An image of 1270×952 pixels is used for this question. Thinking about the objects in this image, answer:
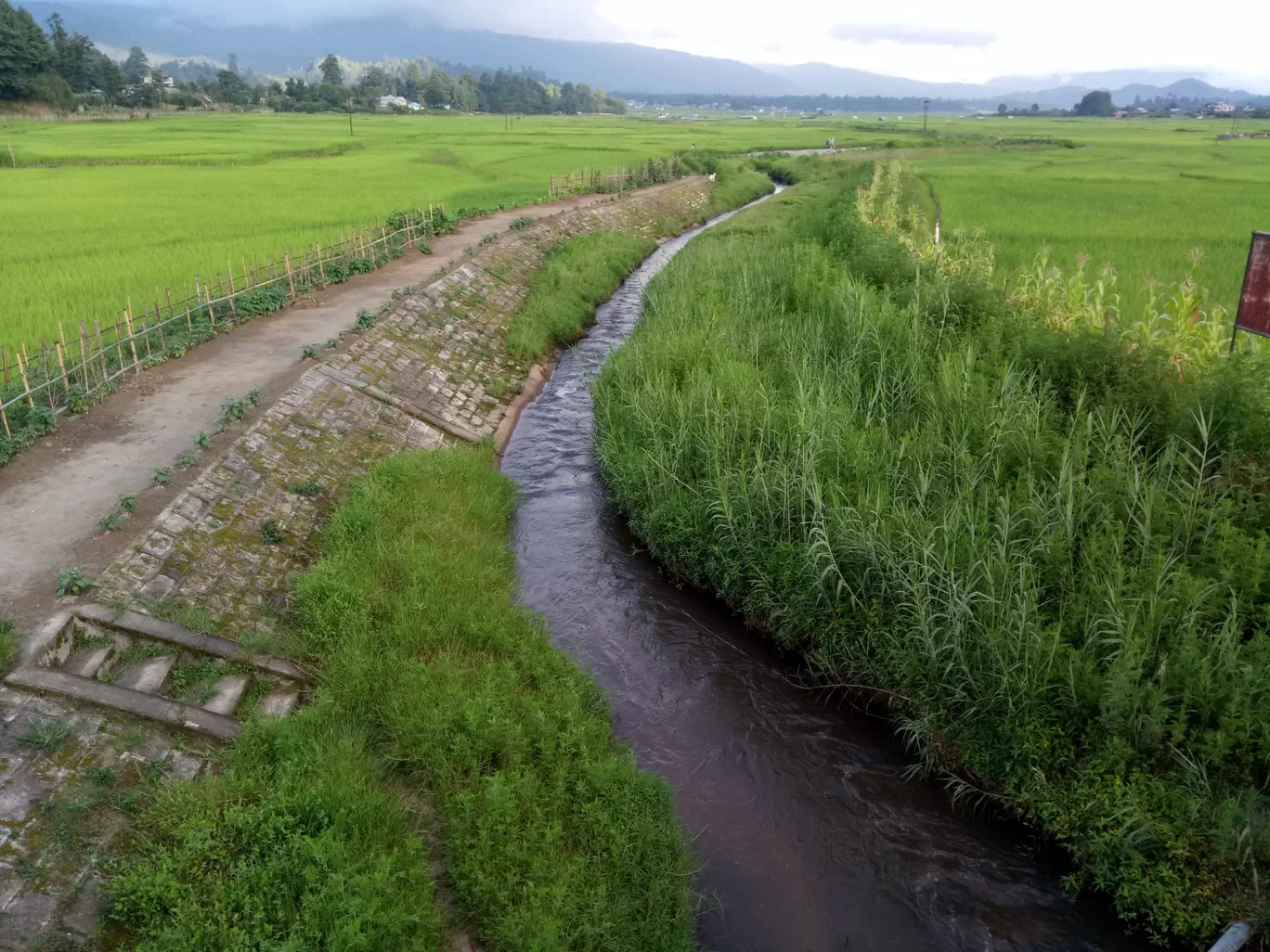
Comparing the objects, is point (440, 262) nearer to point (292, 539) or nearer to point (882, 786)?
point (292, 539)

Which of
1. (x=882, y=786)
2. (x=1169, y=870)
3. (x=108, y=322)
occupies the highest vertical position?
(x=108, y=322)

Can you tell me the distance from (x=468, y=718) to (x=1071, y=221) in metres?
21.4

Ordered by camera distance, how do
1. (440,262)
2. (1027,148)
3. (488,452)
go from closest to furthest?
(488,452)
(440,262)
(1027,148)

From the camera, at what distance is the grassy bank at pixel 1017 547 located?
229 inches

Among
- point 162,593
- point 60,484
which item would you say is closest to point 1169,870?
point 162,593

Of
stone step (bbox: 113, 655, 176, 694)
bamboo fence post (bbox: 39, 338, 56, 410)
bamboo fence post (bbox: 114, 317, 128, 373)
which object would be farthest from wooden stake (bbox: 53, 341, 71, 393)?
stone step (bbox: 113, 655, 176, 694)

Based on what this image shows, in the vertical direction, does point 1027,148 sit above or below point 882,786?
above

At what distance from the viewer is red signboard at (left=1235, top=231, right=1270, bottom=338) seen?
757 cm

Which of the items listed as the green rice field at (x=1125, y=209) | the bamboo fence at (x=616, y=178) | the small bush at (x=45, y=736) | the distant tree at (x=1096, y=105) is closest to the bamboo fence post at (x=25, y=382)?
the small bush at (x=45, y=736)

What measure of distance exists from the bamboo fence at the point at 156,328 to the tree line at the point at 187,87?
53306 millimetres

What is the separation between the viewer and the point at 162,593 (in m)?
7.58

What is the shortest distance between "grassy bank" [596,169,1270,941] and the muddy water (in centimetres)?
36

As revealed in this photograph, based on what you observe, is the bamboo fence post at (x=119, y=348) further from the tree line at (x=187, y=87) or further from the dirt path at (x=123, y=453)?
the tree line at (x=187, y=87)

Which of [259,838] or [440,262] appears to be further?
[440,262]
